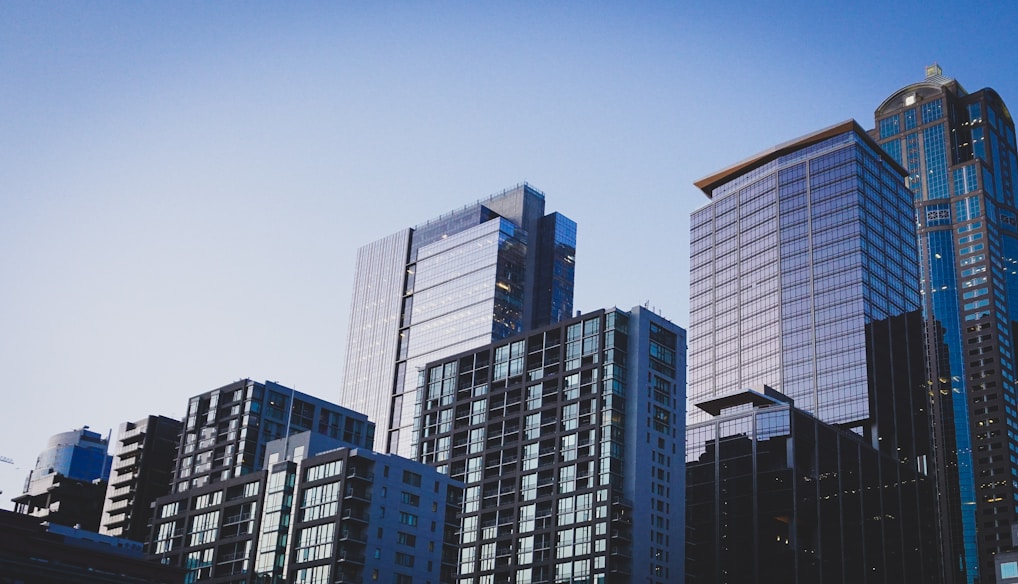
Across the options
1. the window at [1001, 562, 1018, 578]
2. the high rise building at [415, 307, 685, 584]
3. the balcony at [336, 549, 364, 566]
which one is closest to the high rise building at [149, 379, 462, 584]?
the balcony at [336, 549, 364, 566]

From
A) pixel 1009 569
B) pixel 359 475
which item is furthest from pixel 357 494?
pixel 1009 569

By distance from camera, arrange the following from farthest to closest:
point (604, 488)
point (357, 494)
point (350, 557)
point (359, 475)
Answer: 1. point (604, 488)
2. point (359, 475)
3. point (357, 494)
4. point (350, 557)

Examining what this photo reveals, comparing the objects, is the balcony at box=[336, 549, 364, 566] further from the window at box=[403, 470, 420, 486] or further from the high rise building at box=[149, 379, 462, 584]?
the window at box=[403, 470, 420, 486]

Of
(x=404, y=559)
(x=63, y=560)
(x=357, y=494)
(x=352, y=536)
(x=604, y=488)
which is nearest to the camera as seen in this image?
(x=63, y=560)

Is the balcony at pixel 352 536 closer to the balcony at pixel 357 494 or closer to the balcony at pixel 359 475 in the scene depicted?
the balcony at pixel 357 494

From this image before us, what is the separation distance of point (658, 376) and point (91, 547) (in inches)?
3956

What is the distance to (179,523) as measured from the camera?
605ft

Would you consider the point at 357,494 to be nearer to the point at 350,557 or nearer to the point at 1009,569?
the point at 350,557

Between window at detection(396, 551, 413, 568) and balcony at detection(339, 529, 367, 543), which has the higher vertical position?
balcony at detection(339, 529, 367, 543)

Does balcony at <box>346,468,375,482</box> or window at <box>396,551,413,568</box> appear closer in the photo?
window at <box>396,551,413,568</box>

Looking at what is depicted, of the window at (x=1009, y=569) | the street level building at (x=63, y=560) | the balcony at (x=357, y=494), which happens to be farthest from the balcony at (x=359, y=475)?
the window at (x=1009, y=569)

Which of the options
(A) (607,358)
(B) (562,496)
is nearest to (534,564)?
(B) (562,496)

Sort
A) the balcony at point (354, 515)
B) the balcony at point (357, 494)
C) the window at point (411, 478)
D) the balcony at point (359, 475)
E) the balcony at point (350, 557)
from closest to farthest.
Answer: the balcony at point (350, 557), the balcony at point (354, 515), the balcony at point (357, 494), the balcony at point (359, 475), the window at point (411, 478)

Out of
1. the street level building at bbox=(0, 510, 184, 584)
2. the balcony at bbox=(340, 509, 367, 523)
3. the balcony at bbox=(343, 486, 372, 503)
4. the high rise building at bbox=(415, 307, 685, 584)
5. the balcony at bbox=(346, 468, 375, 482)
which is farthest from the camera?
the high rise building at bbox=(415, 307, 685, 584)
